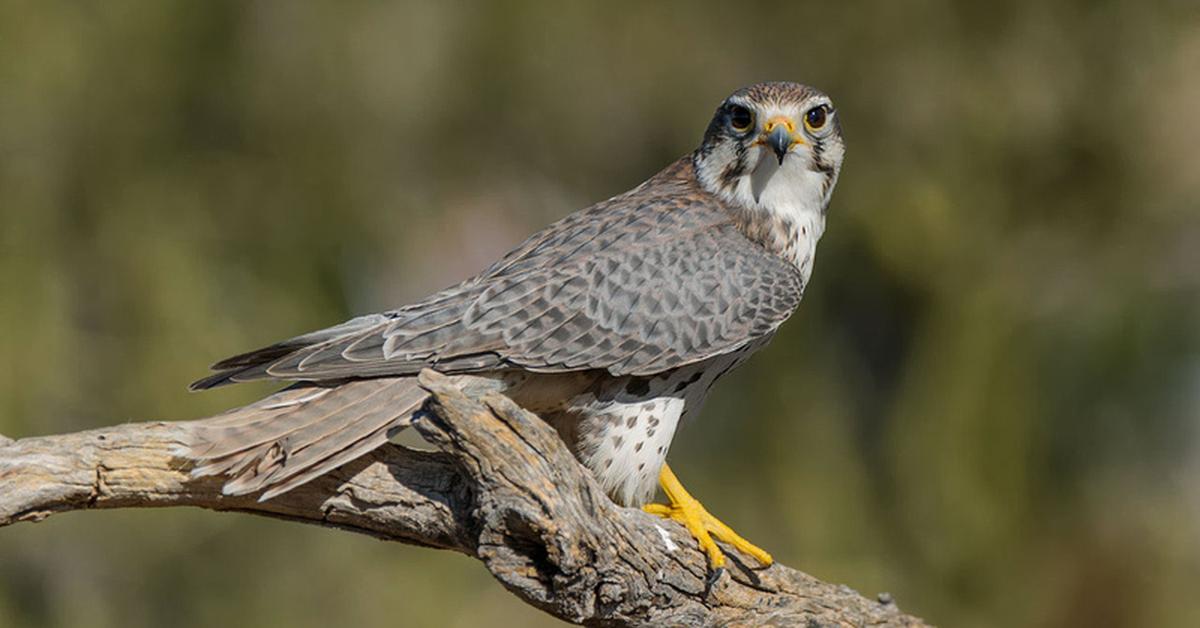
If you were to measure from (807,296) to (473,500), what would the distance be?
3.68m

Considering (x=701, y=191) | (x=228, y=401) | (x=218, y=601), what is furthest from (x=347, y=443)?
(x=218, y=601)

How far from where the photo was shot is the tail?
298 centimetres

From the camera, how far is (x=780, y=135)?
3697 millimetres

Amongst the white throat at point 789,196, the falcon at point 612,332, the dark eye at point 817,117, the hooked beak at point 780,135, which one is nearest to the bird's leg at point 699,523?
the falcon at point 612,332

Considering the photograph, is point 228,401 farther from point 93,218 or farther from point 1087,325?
point 1087,325

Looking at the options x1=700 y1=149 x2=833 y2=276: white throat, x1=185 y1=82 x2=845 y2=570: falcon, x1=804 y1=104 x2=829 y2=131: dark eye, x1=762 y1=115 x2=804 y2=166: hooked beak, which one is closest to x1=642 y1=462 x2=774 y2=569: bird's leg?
x1=185 y1=82 x2=845 y2=570: falcon

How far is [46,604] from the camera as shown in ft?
20.1

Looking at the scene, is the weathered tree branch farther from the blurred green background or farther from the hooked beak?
the blurred green background

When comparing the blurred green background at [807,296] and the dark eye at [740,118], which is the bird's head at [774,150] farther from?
the blurred green background at [807,296]

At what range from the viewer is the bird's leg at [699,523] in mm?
3506

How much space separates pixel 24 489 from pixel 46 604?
Answer: 142 inches

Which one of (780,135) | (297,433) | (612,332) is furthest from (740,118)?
(297,433)

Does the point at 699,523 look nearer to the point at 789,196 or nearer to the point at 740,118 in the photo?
the point at 789,196

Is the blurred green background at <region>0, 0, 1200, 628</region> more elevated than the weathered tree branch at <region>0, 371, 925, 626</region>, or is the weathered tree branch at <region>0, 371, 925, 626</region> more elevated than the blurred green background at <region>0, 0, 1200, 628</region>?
the blurred green background at <region>0, 0, 1200, 628</region>
